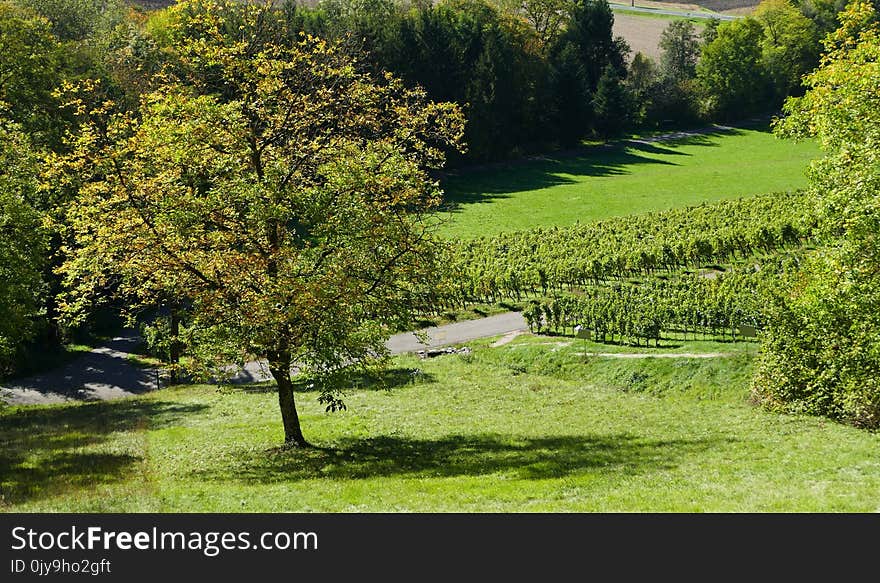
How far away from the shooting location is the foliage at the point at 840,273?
972 inches

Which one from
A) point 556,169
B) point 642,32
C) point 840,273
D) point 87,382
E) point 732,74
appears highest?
point 642,32

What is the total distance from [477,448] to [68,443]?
43.4 ft

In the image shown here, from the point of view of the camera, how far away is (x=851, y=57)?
28703 mm

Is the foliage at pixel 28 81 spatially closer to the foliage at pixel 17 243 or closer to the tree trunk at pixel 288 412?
the foliage at pixel 17 243

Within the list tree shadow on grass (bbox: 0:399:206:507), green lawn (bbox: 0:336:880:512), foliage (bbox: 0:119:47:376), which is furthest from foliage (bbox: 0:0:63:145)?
green lawn (bbox: 0:336:880:512)

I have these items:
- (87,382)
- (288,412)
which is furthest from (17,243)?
(87,382)

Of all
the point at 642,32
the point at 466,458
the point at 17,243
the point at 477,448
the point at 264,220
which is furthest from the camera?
the point at 642,32

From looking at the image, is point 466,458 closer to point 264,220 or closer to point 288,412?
point 288,412

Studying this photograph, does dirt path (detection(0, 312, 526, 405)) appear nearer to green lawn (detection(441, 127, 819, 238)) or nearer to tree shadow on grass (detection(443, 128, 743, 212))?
green lawn (detection(441, 127, 819, 238))

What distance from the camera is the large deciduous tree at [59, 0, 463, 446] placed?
23.0 meters

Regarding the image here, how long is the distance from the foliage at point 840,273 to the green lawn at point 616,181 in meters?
43.2

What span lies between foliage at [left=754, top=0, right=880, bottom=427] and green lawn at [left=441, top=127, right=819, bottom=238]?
4320 centimetres

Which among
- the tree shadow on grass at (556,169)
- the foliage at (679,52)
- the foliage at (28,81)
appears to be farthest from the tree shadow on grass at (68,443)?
the foliage at (679,52)

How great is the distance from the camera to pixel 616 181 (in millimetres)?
95375
